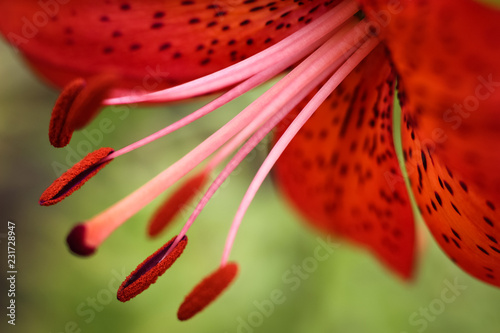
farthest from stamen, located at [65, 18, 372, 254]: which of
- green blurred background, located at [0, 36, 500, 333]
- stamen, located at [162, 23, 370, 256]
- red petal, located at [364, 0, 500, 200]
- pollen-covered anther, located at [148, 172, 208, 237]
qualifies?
green blurred background, located at [0, 36, 500, 333]

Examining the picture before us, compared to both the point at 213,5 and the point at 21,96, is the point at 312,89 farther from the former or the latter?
the point at 21,96

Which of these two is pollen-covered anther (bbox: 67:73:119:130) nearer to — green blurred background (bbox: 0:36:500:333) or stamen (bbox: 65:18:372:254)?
stamen (bbox: 65:18:372:254)

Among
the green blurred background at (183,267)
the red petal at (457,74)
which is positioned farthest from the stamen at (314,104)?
the green blurred background at (183,267)

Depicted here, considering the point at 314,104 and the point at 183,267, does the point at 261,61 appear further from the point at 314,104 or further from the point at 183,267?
the point at 183,267

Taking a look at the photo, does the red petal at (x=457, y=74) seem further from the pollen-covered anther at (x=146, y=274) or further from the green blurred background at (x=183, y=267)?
the green blurred background at (x=183, y=267)

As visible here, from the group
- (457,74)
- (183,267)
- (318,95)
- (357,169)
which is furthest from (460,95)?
(183,267)

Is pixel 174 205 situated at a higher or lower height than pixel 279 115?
lower

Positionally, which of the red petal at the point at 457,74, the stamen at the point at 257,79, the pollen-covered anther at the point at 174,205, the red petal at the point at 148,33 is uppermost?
the red petal at the point at 148,33
